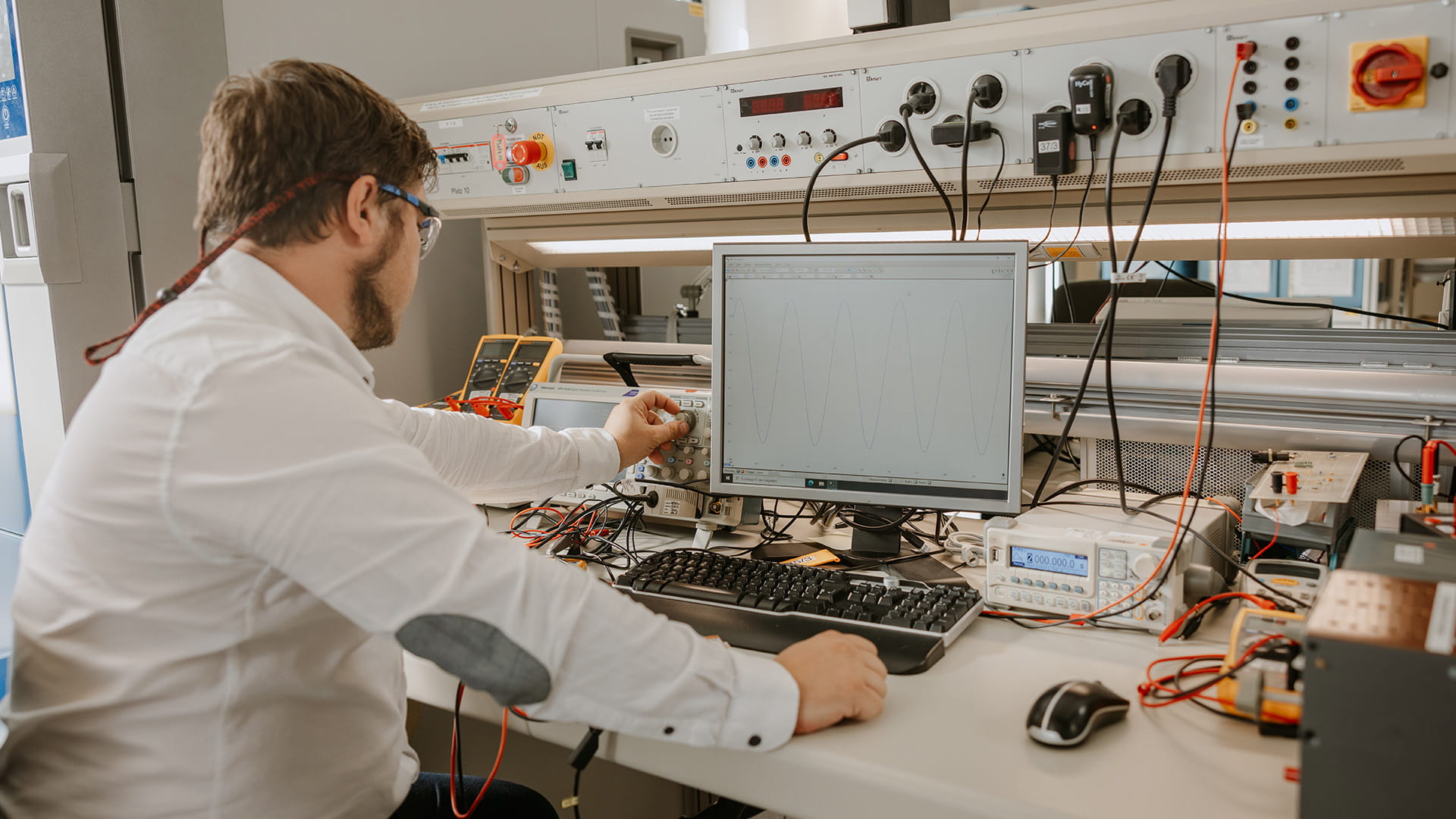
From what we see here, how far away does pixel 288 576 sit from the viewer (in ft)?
3.03

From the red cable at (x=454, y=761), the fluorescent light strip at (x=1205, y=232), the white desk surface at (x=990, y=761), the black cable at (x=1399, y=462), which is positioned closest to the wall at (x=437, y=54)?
the fluorescent light strip at (x=1205, y=232)

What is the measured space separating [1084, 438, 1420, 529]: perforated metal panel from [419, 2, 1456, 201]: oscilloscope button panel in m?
0.46

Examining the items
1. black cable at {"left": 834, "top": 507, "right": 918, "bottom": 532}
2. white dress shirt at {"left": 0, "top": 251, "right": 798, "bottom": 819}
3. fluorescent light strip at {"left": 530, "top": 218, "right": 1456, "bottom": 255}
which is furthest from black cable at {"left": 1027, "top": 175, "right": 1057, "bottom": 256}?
white dress shirt at {"left": 0, "top": 251, "right": 798, "bottom": 819}

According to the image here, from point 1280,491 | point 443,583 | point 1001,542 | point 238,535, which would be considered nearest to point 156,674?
point 238,535

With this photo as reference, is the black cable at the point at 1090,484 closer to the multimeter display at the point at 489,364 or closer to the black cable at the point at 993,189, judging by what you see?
the black cable at the point at 993,189

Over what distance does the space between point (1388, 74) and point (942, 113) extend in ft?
1.91

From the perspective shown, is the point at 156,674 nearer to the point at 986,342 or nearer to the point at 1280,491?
the point at 986,342

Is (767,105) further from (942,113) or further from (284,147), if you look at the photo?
(284,147)

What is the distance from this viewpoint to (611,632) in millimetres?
896

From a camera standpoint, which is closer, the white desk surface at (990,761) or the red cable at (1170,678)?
the white desk surface at (990,761)

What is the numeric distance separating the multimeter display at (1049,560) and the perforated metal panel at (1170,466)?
0.40 metres

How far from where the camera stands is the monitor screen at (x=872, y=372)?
4.42 feet

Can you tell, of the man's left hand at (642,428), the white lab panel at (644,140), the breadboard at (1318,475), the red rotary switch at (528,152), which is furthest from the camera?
the red rotary switch at (528,152)

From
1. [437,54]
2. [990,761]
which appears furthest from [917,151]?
[437,54]
